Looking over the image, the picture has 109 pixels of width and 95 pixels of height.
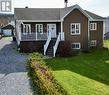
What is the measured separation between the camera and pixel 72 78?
2411cm

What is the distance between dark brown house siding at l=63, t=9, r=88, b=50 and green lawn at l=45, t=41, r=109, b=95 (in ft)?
16.7

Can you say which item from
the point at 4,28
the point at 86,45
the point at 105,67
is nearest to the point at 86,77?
the point at 105,67

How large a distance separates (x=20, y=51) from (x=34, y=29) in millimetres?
5302

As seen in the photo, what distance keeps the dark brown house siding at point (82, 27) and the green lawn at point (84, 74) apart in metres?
5.08

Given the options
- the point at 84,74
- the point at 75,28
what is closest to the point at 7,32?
the point at 75,28

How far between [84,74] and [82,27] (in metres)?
17.8

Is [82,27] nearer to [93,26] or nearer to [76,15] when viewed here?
[76,15]

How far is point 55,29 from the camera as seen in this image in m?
44.2

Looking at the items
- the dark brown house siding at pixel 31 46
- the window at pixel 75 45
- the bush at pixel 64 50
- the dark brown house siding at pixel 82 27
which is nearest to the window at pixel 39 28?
the dark brown house siding at pixel 82 27

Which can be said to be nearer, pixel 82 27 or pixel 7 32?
pixel 82 27

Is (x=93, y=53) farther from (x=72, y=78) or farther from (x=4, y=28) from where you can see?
(x=4, y=28)

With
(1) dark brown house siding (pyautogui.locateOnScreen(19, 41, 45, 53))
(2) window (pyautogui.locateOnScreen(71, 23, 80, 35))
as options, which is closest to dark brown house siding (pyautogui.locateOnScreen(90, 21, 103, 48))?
(2) window (pyautogui.locateOnScreen(71, 23, 80, 35))

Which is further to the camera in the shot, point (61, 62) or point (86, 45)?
point (86, 45)

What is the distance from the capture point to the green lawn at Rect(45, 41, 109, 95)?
20.7 m
